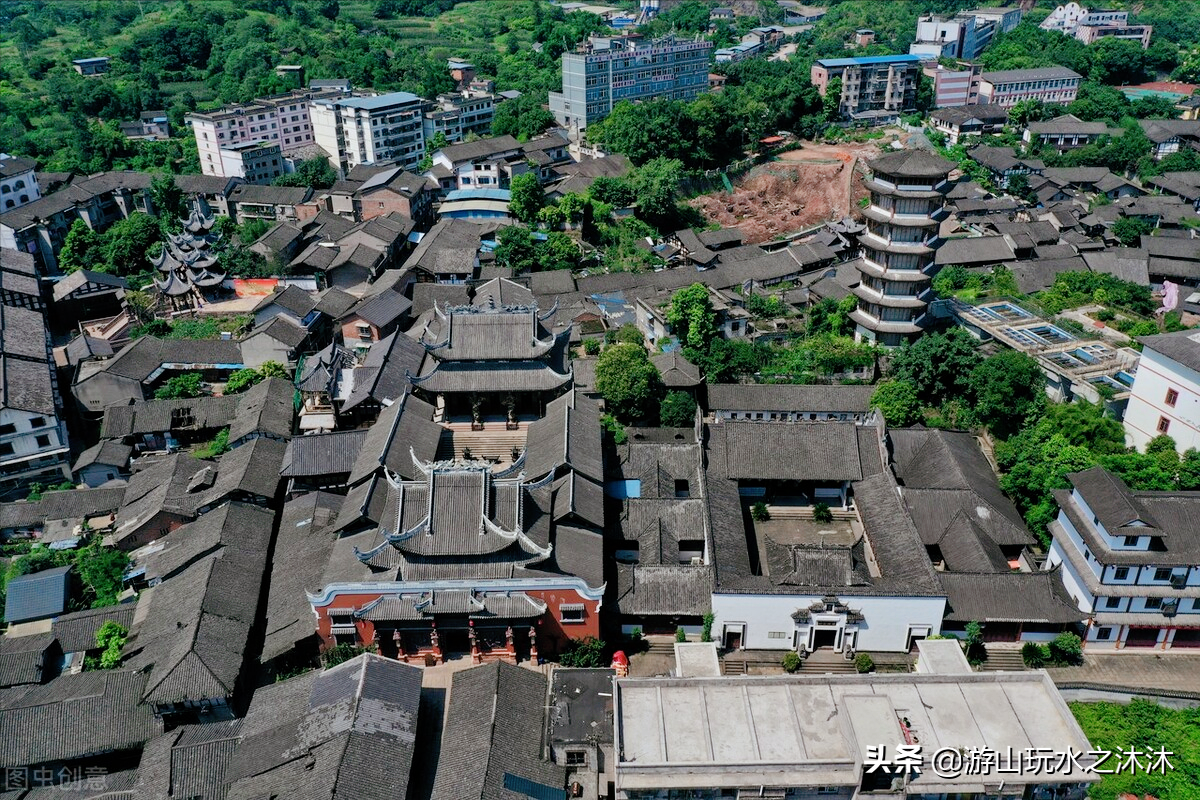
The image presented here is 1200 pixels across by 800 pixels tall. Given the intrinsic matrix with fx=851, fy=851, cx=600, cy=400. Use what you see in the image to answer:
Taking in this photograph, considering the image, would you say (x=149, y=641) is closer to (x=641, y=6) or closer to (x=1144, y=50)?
(x=1144, y=50)

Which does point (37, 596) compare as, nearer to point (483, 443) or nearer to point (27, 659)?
point (27, 659)

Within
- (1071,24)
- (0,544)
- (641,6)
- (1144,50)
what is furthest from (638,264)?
(641,6)

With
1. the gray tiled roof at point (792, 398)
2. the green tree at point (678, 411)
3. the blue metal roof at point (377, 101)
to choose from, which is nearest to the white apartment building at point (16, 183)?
the blue metal roof at point (377, 101)

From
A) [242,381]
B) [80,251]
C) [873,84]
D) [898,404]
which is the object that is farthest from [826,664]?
[873,84]

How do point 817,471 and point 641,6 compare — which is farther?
point 641,6

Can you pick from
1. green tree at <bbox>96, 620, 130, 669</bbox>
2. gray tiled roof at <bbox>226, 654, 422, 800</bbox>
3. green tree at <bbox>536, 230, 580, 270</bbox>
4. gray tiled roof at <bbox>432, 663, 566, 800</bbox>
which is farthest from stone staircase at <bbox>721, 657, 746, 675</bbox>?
green tree at <bbox>536, 230, 580, 270</bbox>
